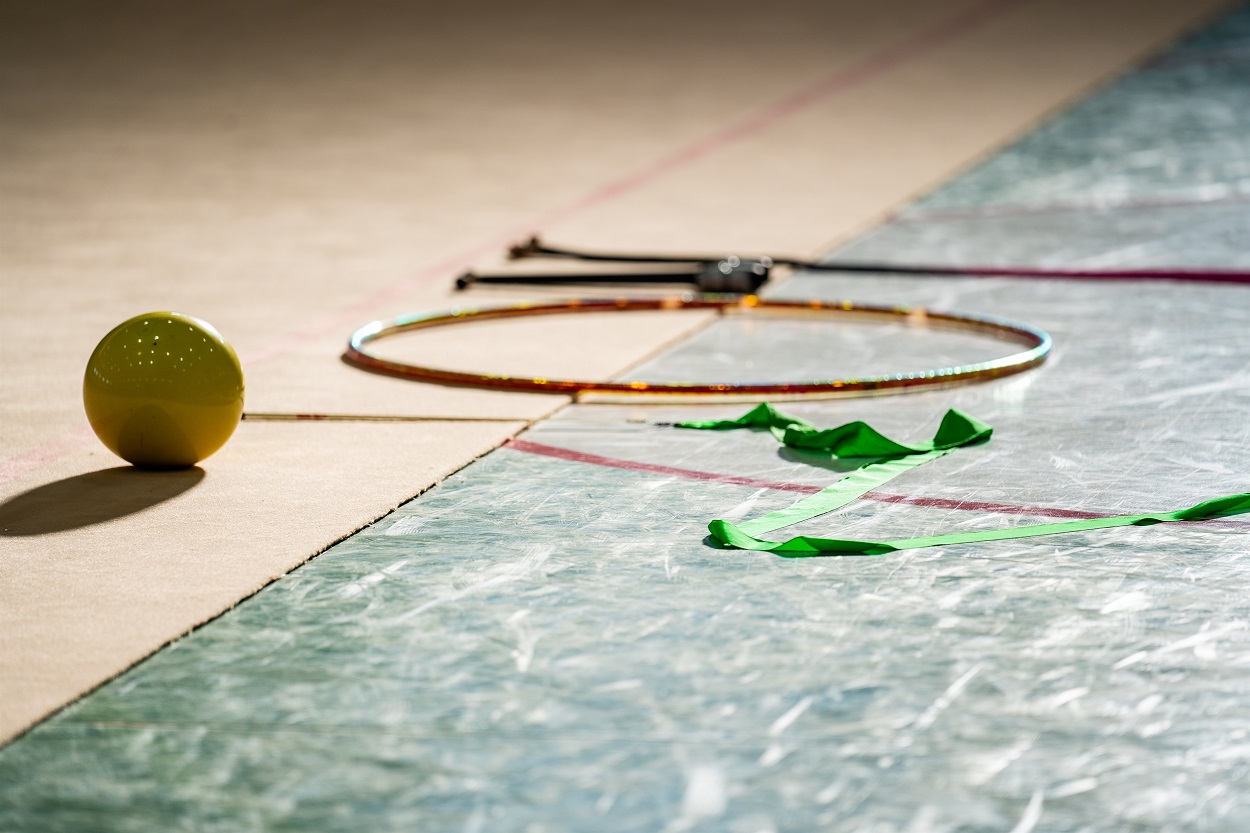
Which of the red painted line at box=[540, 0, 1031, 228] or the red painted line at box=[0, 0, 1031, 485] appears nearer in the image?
the red painted line at box=[0, 0, 1031, 485]

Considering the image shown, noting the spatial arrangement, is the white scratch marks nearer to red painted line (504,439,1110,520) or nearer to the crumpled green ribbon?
the crumpled green ribbon

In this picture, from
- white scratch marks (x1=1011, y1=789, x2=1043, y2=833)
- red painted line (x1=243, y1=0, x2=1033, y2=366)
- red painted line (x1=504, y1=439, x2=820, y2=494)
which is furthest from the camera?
red painted line (x1=243, y1=0, x2=1033, y2=366)

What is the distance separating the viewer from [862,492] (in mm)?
3039

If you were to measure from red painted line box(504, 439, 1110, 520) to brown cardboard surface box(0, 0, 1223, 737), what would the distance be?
135 millimetres

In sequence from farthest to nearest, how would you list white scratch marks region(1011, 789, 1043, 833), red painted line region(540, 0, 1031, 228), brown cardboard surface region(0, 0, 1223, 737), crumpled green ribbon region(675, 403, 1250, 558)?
red painted line region(540, 0, 1031, 228) < brown cardboard surface region(0, 0, 1223, 737) < crumpled green ribbon region(675, 403, 1250, 558) < white scratch marks region(1011, 789, 1043, 833)

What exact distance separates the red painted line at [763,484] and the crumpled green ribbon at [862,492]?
5 cm

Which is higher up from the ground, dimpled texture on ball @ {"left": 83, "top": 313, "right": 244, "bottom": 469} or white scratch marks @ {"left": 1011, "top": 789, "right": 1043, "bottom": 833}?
dimpled texture on ball @ {"left": 83, "top": 313, "right": 244, "bottom": 469}

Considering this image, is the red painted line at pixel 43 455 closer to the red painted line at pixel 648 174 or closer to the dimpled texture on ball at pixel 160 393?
the red painted line at pixel 648 174

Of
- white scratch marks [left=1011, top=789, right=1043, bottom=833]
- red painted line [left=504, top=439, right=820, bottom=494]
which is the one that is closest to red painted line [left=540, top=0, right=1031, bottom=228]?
red painted line [left=504, top=439, right=820, bottom=494]

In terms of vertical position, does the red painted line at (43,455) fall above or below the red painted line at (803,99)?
below

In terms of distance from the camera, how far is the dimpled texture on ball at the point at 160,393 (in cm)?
312

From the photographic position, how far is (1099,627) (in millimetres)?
2373

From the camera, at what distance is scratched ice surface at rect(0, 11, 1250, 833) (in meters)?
1.90

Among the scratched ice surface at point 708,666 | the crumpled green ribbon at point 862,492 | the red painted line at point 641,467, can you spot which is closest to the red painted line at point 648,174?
the red painted line at point 641,467
